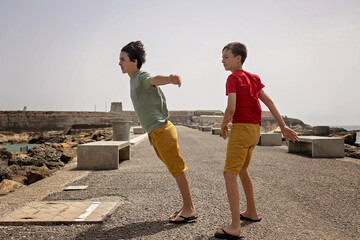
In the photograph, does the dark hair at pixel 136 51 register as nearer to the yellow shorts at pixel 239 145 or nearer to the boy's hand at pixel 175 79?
the boy's hand at pixel 175 79

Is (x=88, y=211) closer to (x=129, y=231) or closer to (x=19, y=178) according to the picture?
(x=129, y=231)

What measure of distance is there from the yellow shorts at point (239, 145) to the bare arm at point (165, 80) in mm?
613

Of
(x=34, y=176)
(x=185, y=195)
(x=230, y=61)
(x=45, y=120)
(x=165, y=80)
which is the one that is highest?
(x=230, y=61)

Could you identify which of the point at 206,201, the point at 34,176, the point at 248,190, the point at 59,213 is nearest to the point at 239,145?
the point at 248,190

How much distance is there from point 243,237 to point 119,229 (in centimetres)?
107

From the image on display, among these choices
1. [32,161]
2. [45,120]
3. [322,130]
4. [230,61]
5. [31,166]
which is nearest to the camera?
[230,61]

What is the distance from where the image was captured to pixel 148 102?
9.10ft

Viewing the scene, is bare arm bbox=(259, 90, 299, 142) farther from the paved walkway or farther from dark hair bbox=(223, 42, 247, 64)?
the paved walkway

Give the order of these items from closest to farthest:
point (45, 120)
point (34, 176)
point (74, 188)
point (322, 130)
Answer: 1. point (74, 188)
2. point (34, 176)
3. point (322, 130)
4. point (45, 120)

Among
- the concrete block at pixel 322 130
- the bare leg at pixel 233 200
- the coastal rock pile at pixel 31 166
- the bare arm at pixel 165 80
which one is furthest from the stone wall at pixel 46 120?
the bare leg at pixel 233 200

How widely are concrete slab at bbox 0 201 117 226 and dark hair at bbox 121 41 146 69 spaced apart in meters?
1.54

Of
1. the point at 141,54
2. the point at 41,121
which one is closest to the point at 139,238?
the point at 141,54

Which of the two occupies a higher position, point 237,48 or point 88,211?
point 237,48

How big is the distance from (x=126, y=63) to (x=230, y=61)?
1016 mm
